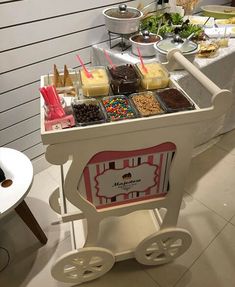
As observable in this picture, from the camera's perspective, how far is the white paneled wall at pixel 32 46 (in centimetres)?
143

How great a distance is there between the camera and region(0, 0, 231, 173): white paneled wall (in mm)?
1432

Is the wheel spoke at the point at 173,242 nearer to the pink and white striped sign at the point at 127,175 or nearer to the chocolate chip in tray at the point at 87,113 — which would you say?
the pink and white striped sign at the point at 127,175

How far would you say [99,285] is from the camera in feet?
4.35

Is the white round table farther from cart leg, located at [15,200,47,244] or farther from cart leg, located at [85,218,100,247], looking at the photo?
cart leg, located at [85,218,100,247]

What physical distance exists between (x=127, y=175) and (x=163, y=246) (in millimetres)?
506

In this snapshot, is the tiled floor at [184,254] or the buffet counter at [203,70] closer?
the tiled floor at [184,254]

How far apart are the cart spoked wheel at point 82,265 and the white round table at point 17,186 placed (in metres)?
0.32

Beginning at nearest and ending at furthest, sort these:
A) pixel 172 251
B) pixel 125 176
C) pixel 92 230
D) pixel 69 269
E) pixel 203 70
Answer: pixel 125 176 < pixel 92 230 < pixel 69 269 < pixel 172 251 < pixel 203 70

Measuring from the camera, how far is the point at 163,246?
1.26 metres

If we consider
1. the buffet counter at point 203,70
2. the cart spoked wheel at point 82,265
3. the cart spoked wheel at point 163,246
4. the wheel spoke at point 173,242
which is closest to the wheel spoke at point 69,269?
the cart spoked wheel at point 82,265

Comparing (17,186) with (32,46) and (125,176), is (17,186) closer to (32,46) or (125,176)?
(125,176)

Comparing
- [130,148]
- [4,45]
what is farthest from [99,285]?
[4,45]

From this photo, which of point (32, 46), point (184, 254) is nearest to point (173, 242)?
point (184, 254)

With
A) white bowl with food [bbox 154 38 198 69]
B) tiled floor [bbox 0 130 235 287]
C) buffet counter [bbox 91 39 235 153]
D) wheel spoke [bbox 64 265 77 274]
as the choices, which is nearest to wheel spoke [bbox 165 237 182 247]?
tiled floor [bbox 0 130 235 287]
